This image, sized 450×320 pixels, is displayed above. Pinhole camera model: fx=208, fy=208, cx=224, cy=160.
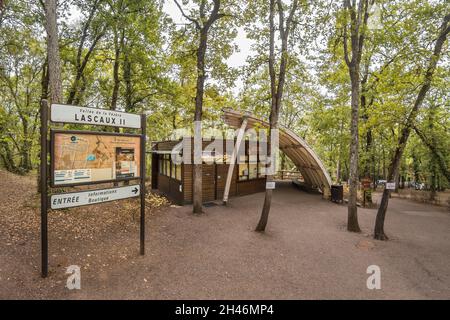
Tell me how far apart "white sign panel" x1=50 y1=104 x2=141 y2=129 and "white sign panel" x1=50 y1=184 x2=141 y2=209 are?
146cm

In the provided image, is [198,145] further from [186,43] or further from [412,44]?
[412,44]

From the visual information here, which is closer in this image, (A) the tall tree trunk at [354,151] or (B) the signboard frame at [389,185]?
(B) the signboard frame at [389,185]

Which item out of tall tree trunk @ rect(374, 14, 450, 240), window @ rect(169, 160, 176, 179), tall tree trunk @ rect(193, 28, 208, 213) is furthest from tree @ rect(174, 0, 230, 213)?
tall tree trunk @ rect(374, 14, 450, 240)

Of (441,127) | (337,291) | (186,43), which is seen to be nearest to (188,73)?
(186,43)

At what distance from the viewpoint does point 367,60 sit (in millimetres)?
13188

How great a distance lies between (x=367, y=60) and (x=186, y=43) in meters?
11.6

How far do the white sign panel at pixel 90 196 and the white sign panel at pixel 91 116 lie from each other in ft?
4.78

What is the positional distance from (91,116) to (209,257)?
4298mm

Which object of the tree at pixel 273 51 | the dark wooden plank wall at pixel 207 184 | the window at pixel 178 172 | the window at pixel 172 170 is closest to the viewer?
the tree at pixel 273 51

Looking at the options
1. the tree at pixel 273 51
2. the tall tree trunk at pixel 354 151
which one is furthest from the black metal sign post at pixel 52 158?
the tall tree trunk at pixel 354 151

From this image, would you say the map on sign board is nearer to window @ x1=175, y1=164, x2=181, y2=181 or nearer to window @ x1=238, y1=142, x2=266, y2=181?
window @ x1=175, y1=164, x2=181, y2=181

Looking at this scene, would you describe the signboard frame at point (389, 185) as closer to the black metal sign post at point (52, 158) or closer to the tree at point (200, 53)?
the tree at point (200, 53)

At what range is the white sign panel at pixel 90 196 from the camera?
3967 millimetres
